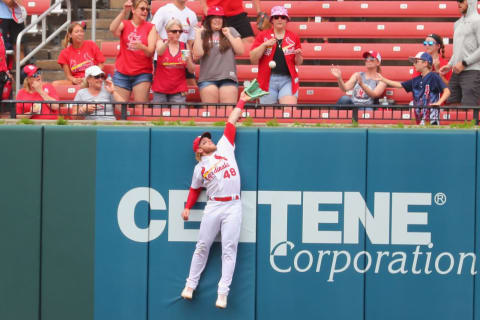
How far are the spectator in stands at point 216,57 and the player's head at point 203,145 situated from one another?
6.27ft

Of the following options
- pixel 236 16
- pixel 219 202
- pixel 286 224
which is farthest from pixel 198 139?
pixel 236 16

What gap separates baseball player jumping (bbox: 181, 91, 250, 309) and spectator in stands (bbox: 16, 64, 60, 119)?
1.68 m

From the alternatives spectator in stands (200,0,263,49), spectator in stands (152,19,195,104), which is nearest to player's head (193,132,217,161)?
spectator in stands (152,19,195,104)

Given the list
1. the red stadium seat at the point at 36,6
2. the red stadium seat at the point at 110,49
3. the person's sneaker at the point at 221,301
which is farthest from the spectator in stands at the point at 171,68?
the person's sneaker at the point at 221,301

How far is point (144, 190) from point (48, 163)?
2.97 ft

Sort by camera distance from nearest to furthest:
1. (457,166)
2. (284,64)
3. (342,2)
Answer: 1. (457,166)
2. (284,64)
3. (342,2)

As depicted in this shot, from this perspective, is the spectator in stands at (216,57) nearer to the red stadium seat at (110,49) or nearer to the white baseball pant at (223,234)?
the red stadium seat at (110,49)

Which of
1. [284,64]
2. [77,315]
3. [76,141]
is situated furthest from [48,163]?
[284,64]

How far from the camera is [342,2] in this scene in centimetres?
1211

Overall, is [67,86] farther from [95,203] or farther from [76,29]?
[95,203]

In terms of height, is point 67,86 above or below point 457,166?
above

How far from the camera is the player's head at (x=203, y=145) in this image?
753cm

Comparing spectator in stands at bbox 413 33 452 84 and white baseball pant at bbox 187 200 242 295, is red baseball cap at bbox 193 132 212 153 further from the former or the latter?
spectator in stands at bbox 413 33 452 84

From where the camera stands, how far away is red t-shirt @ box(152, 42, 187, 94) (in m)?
9.56
